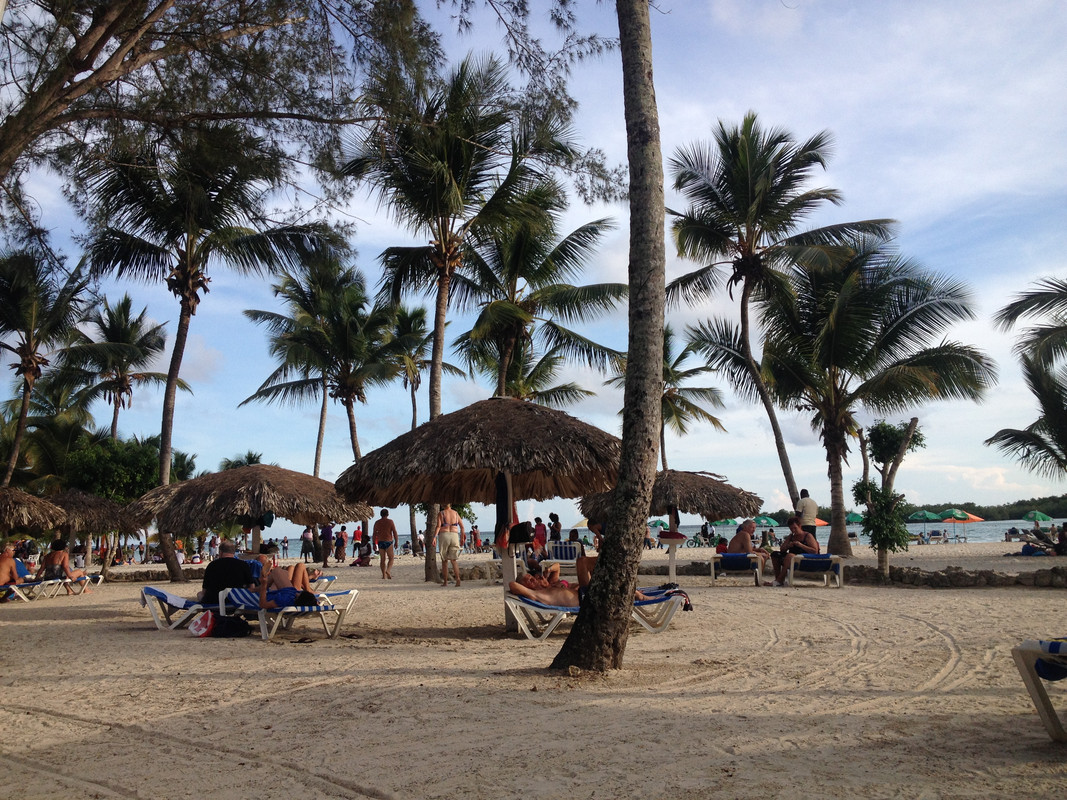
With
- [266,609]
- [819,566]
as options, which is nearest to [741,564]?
[819,566]

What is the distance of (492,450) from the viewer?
771 centimetres

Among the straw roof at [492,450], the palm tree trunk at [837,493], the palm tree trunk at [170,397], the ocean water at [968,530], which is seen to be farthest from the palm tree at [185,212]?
the ocean water at [968,530]

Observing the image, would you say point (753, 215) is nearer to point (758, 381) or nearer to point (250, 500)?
point (758, 381)

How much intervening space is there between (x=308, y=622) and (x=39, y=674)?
11.7 ft

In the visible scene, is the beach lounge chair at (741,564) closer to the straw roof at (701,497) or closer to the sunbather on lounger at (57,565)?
the straw roof at (701,497)

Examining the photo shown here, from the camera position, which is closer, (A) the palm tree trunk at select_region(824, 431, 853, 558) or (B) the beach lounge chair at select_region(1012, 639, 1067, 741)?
(B) the beach lounge chair at select_region(1012, 639, 1067, 741)

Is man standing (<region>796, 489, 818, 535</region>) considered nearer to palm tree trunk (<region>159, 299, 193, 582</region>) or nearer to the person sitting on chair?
the person sitting on chair

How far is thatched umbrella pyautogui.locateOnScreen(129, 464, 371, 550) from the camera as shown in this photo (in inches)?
438

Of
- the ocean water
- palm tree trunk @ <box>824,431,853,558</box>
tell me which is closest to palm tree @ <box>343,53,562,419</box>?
palm tree trunk @ <box>824,431,853,558</box>

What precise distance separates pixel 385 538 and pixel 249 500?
661 centimetres

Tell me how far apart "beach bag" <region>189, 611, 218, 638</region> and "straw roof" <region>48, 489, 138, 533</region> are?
29.0 feet

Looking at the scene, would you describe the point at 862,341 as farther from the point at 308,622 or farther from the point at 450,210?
the point at 308,622

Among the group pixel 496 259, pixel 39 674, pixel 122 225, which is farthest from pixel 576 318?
pixel 39 674

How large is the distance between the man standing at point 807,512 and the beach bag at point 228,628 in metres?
10.2
